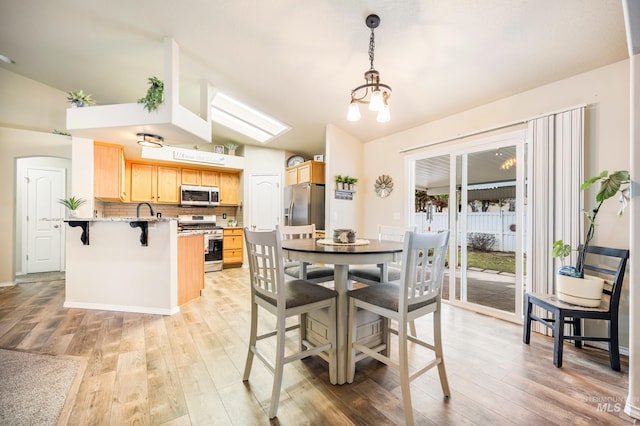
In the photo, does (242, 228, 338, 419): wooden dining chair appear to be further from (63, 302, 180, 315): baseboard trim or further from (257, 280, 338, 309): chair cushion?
(63, 302, 180, 315): baseboard trim

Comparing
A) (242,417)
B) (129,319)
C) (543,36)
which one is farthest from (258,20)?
(129,319)

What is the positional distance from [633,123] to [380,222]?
290 cm

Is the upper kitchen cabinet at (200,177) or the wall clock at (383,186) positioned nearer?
the wall clock at (383,186)

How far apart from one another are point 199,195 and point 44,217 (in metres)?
2.76

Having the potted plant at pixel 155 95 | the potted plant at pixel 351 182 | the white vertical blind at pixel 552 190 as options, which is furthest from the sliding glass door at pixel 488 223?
the potted plant at pixel 155 95

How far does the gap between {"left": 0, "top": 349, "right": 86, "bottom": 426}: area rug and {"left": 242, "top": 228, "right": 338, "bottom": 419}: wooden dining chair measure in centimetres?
105

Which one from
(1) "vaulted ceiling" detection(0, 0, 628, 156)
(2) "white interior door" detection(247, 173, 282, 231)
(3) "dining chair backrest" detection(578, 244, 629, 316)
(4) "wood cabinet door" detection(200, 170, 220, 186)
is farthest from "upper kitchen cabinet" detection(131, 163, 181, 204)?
(3) "dining chair backrest" detection(578, 244, 629, 316)

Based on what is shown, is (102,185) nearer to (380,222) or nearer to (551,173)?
(380,222)

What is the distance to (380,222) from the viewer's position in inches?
165

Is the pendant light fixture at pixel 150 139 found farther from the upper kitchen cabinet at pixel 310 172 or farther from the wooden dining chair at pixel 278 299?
the wooden dining chair at pixel 278 299

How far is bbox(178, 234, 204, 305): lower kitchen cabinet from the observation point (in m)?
3.19

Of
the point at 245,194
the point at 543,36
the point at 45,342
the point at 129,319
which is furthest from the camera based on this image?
the point at 245,194

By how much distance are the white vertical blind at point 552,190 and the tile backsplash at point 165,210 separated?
5.18 m

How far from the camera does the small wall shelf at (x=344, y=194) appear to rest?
13.9ft
